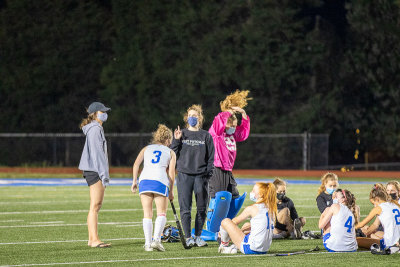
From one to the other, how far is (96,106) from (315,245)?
12.2ft

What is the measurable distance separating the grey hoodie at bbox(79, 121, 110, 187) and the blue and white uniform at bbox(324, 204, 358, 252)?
3.10m

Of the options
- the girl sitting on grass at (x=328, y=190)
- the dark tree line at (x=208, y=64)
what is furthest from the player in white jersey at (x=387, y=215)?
the dark tree line at (x=208, y=64)

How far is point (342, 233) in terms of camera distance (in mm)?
11391

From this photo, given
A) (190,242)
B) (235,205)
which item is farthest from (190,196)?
(235,205)

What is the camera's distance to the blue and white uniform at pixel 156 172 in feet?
37.4

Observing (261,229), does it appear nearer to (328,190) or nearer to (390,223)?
(390,223)

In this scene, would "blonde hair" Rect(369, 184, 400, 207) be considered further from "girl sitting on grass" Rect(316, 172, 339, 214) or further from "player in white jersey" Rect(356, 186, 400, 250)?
"girl sitting on grass" Rect(316, 172, 339, 214)

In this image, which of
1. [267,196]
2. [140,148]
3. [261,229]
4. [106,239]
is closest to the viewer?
[261,229]

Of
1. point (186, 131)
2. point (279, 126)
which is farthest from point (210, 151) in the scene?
point (279, 126)

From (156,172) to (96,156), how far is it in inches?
40.2

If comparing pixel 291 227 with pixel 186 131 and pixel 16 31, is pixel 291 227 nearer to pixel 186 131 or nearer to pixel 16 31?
pixel 186 131

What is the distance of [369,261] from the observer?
10.6 metres

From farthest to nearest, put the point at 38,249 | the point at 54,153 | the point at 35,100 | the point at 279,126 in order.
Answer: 1. the point at 35,100
2. the point at 279,126
3. the point at 54,153
4. the point at 38,249

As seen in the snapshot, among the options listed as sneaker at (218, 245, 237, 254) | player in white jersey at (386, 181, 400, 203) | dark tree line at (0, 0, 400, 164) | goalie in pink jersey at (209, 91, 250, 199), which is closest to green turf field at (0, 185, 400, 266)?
sneaker at (218, 245, 237, 254)
